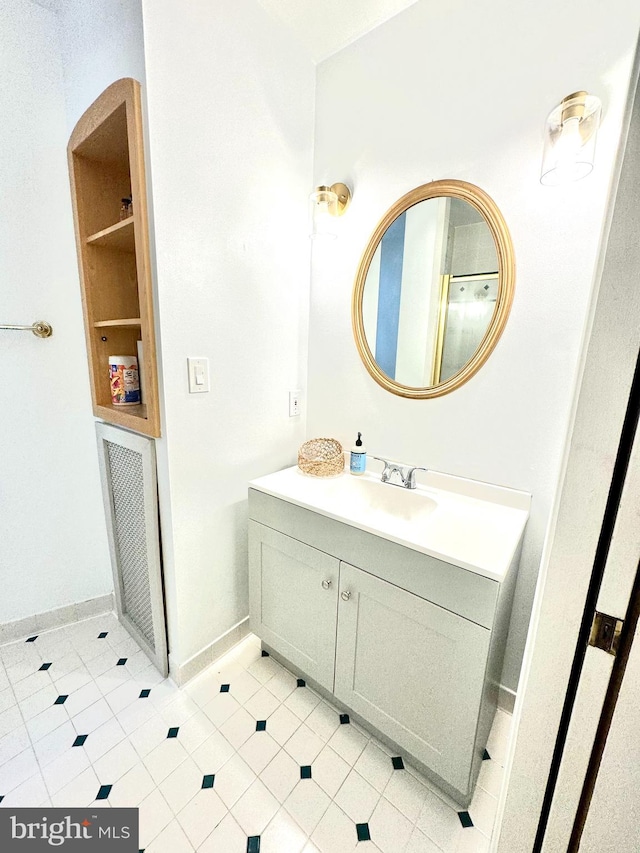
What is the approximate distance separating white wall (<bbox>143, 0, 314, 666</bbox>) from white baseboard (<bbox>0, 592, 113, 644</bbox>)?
66 cm

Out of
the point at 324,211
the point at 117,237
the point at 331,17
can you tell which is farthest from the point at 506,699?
the point at 331,17

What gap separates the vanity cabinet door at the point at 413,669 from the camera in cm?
93

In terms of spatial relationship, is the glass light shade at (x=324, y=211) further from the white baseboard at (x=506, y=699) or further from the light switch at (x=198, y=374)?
the white baseboard at (x=506, y=699)

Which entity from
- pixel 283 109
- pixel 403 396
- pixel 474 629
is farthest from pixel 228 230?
pixel 474 629

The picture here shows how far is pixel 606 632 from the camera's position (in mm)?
484

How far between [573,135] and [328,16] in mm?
998

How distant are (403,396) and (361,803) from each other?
4.29 ft

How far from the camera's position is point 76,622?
1722 millimetres

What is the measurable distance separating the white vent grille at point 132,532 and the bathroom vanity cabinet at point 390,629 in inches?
17.6

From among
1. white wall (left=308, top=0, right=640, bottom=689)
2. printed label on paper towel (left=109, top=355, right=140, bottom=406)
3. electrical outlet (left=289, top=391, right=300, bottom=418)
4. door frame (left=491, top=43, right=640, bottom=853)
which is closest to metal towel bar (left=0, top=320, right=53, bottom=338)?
printed label on paper towel (left=109, top=355, right=140, bottom=406)

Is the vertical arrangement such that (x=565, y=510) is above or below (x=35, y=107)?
below

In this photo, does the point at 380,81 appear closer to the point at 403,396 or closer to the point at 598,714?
the point at 403,396

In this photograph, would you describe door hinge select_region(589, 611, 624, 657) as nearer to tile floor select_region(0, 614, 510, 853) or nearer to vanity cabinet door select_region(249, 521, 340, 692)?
vanity cabinet door select_region(249, 521, 340, 692)

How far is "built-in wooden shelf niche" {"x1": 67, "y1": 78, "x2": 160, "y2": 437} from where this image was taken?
3.59ft
